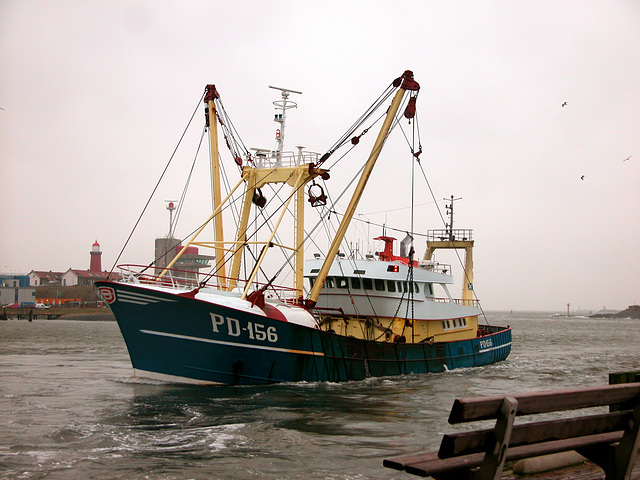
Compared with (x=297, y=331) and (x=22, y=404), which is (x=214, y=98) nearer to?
(x=297, y=331)

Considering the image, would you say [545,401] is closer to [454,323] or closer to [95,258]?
[454,323]

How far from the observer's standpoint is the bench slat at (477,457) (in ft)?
16.1

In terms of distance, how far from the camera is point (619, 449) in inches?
228

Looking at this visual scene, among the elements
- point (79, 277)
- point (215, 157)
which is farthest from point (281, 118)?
point (79, 277)

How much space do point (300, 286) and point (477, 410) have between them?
17770 mm

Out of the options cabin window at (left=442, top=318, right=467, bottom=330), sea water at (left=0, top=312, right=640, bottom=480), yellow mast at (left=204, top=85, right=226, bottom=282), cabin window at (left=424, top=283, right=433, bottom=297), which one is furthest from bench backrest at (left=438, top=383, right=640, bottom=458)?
cabin window at (left=442, top=318, right=467, bottom=330)

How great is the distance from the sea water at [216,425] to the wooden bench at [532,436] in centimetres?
404

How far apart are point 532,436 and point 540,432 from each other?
112mm

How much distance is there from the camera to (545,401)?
16.5 feet

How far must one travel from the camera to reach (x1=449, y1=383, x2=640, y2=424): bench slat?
462 cm

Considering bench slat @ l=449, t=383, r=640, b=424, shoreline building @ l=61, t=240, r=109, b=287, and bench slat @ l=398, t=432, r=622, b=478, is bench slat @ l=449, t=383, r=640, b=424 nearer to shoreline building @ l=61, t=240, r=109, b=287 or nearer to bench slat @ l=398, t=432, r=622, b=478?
bench slat @ l=398, t=432, r=622, b=478

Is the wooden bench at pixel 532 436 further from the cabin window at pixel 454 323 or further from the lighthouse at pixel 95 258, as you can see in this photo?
the lighthouse at pixel 95 258

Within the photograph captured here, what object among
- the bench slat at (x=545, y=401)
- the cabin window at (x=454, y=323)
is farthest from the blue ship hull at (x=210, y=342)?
the bench slat at (x=545, y=401)

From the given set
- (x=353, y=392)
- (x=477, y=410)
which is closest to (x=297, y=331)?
(x=353, y=392)
